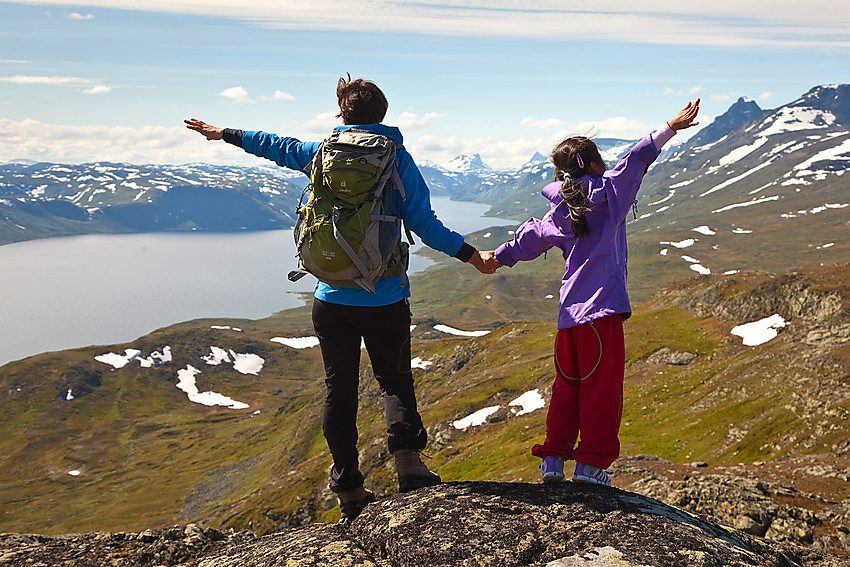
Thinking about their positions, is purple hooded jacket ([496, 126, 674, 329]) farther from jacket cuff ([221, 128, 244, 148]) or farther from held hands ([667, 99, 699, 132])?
jacket cuff ([221, 128, 244, 148])

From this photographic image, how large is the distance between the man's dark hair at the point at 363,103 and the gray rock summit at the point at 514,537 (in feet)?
18.2

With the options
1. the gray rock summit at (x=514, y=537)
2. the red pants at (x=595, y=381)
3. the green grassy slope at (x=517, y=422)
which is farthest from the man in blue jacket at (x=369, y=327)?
the green grassy slope at (x=517, y=422)

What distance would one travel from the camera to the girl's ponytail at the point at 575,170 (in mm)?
7980

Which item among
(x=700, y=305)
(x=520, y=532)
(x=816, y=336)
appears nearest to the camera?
(x=520, y=532)

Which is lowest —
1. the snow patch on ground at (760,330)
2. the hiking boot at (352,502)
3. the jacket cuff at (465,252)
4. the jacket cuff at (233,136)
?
the snow patch on ground at (760,330)

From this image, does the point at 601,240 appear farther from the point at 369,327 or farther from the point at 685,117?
the point at 369,327

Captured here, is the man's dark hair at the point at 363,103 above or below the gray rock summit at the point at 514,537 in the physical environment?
above

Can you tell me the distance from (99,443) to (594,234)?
723 ft

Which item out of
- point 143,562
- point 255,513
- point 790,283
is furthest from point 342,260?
point 255,513

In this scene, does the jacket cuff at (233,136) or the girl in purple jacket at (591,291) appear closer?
the girl in purple jacket at (591,291)

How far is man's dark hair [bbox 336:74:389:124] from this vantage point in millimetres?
7742

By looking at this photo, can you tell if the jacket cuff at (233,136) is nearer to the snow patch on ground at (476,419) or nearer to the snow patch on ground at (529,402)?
the snow patch on ground at (529,402)

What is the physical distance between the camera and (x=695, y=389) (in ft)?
166

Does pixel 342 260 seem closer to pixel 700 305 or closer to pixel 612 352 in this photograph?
pixel 612 352
